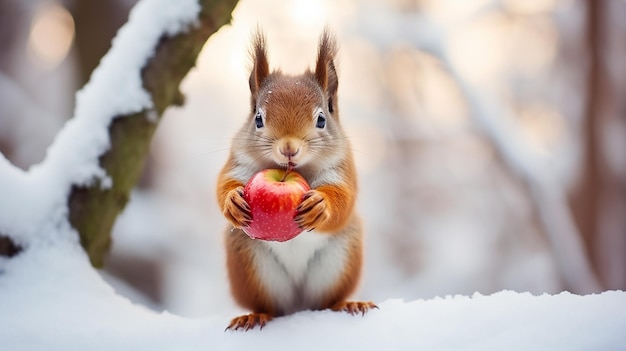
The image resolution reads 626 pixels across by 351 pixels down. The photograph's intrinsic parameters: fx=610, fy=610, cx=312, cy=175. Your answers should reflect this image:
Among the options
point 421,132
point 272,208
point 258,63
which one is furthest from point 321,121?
point 421,132

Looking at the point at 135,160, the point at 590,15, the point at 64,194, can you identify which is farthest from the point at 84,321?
the point at 590,15

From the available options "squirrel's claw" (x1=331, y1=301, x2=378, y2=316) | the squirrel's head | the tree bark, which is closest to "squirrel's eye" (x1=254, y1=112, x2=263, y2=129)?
the squirrel's head

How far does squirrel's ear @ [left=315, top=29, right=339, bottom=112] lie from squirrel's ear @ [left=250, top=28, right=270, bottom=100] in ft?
0.45

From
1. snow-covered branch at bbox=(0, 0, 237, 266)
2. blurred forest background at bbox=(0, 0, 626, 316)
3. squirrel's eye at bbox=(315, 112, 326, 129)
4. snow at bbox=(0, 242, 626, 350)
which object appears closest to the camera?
snow at bbox=(0, 242, 626, 350)

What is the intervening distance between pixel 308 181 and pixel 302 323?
1.12 ft

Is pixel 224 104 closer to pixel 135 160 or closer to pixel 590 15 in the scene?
pixel 590 15

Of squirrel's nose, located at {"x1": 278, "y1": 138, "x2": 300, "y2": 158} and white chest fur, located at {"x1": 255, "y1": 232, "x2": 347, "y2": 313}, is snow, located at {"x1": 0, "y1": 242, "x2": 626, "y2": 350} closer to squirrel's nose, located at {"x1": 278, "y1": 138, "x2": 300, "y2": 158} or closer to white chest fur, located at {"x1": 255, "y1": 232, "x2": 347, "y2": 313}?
white chest fur, located at {"x1": 255, "y1": 232, "x2": 347, "y2": 313}

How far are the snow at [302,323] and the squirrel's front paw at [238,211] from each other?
25 centimetres

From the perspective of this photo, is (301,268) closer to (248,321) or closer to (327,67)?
(248,321)

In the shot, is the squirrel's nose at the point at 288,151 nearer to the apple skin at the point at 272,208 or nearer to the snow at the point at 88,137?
the apple skin at the point at 272,208

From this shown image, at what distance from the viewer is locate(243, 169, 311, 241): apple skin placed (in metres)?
1.19

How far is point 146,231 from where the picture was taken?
490 centimetres

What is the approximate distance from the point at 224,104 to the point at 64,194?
5222 millimetres

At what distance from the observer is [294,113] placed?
139 centimetres
